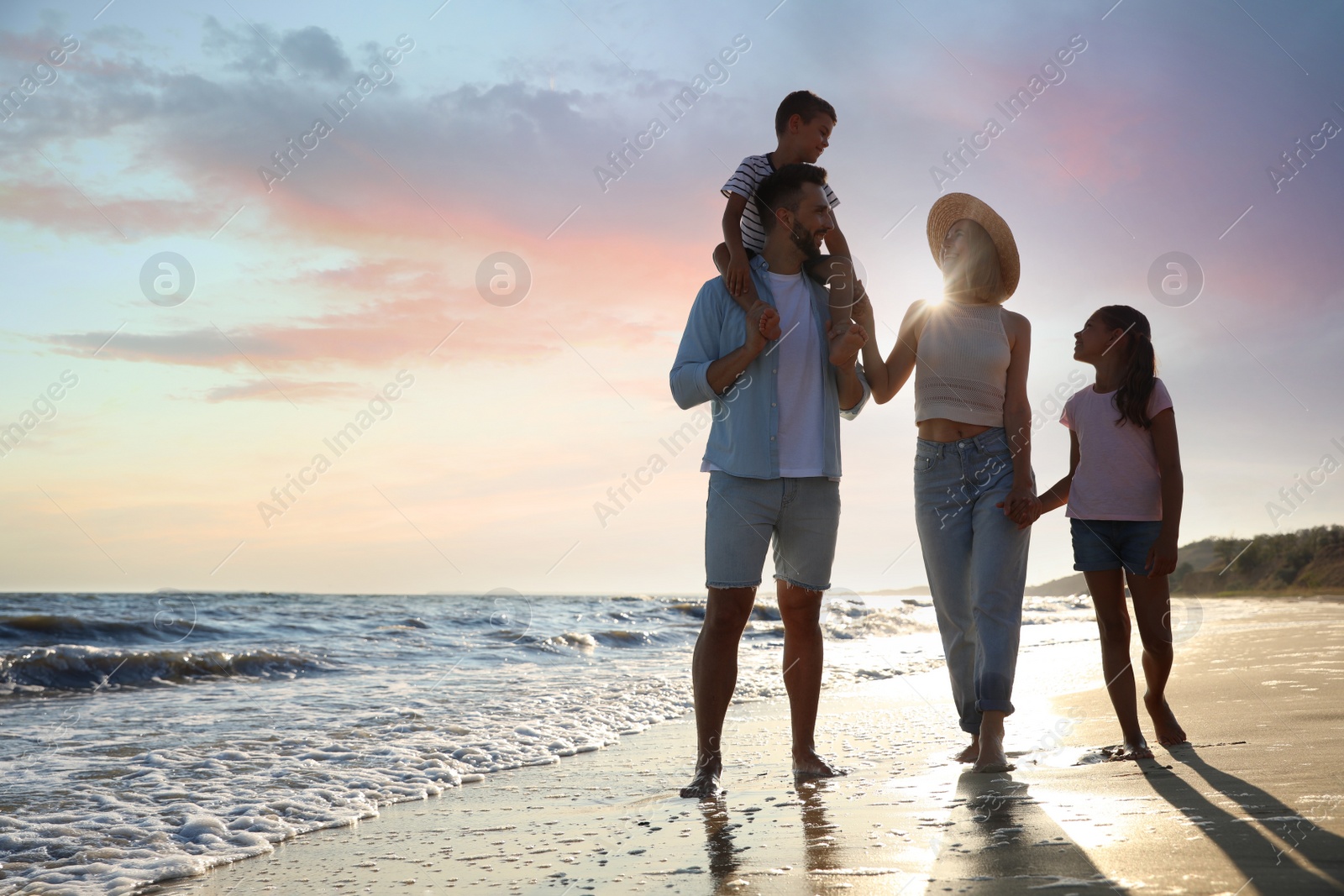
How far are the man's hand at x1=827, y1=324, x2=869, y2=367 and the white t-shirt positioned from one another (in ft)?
0.27

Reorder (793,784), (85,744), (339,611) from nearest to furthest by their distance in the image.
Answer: (793,784)
(85,744)
(339,611)

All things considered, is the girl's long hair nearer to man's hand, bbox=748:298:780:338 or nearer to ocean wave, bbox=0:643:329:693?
man's hand, bbox=748:298:780:338

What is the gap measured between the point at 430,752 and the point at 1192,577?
38.1 meters

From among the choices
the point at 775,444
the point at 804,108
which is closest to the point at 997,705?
A: the point at 775,444

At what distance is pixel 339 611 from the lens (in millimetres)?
19203

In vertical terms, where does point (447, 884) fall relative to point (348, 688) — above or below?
above

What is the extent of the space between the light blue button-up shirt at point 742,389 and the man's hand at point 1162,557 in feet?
3.60

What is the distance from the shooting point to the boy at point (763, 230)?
9.61 feet

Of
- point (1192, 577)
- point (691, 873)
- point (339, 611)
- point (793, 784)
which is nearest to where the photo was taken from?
point (691, 873)

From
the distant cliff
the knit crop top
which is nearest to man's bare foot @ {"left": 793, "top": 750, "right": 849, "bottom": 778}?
the knit crop top

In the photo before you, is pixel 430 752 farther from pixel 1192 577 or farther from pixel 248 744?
pixel 1192 577

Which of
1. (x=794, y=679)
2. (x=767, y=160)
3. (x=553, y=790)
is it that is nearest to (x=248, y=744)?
(x=553, y=790)

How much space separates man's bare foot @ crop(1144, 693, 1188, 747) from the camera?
3.09m

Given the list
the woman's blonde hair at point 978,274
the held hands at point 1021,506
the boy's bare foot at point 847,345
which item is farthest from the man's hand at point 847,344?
the held hands at point 1021,506
